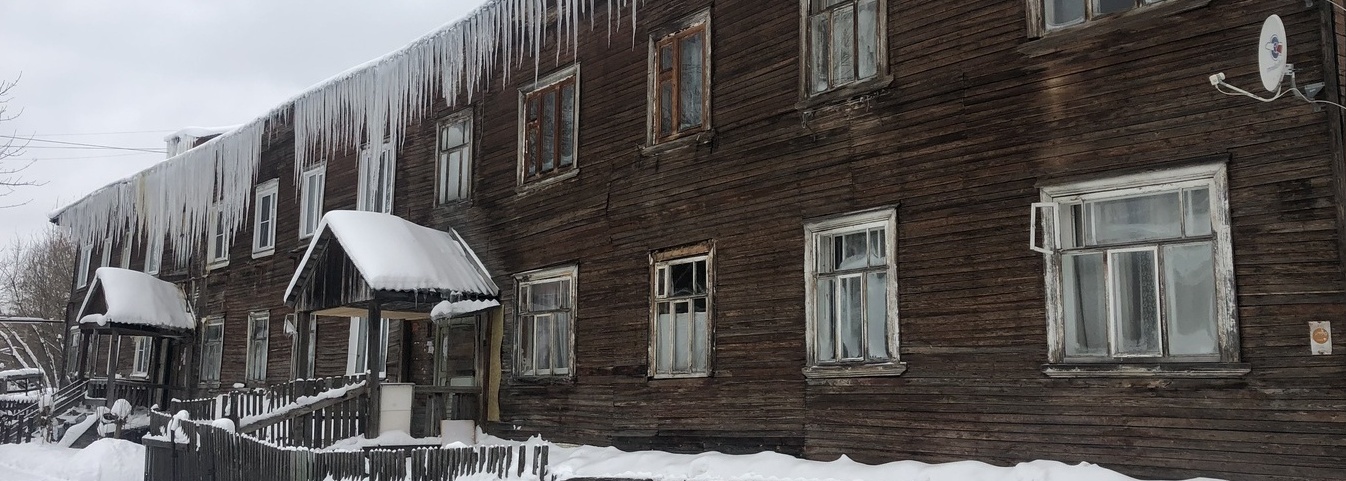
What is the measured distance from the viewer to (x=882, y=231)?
11.1 m

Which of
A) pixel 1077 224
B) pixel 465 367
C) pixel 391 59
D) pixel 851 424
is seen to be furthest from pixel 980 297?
pixel 391 59

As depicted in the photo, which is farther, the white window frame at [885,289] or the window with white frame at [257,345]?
the window with white frame at [257,345]

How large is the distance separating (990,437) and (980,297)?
127cm

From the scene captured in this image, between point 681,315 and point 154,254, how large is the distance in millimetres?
20810

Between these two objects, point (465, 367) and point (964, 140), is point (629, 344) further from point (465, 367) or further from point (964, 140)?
point (964, 140)

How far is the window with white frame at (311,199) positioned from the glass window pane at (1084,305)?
53.2ft

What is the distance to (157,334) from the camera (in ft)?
82.6

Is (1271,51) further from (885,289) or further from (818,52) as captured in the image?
(818,52)

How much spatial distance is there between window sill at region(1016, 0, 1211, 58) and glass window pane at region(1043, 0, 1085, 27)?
109 mm

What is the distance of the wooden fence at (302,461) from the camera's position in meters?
10.6

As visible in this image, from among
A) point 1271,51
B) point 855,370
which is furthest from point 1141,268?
point 855,370

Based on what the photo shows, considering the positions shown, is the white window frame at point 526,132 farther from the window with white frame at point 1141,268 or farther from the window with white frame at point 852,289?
the window with white frame at point 1141,268

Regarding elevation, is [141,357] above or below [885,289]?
below

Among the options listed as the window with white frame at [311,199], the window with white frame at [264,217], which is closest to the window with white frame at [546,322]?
the window with white frame at [311,199]
